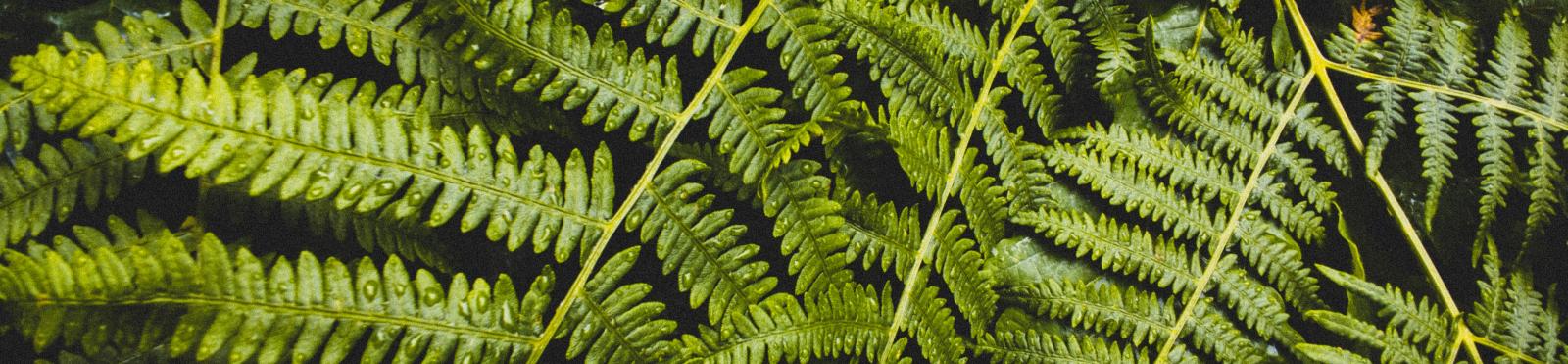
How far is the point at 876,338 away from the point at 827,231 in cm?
24

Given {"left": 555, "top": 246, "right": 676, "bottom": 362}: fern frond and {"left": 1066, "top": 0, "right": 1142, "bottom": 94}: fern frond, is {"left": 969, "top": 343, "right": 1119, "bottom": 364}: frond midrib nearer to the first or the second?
{"left": 1066, "top": 0, "right": 1142, "bottom": 94}: fern frond

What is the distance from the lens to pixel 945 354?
1542 mm

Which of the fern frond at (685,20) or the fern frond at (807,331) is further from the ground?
the fern frond at (685,20)

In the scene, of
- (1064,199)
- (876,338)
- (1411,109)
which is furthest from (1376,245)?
(876,338)

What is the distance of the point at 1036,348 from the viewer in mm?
1633

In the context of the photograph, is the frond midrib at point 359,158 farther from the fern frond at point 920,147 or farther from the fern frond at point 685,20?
the fern frond at point 920,147

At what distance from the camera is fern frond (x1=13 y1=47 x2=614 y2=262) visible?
2.86 ft

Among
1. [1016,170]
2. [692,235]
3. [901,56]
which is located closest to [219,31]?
[692,235]

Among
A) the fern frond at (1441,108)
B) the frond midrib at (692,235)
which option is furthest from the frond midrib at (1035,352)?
the fern frond at (1441,108)

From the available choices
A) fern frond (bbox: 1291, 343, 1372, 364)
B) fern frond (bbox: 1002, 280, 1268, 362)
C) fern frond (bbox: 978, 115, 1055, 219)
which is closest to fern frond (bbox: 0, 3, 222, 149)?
fern frond (bbox: 978, 115, 1055, 219)

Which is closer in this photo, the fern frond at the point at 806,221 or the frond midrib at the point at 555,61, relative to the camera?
the frond midrib at the point at 555,61

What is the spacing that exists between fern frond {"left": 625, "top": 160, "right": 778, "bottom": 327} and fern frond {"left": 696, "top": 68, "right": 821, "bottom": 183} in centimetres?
7

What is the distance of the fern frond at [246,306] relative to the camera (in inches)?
33.8

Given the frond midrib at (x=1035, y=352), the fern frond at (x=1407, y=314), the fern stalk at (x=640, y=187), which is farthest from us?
the fern frond at (x=1407, y=314)
